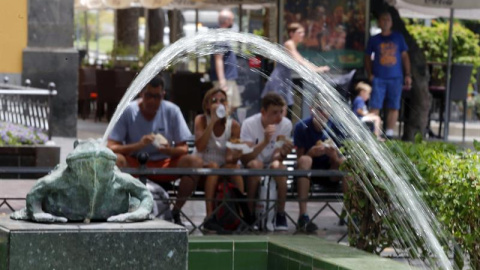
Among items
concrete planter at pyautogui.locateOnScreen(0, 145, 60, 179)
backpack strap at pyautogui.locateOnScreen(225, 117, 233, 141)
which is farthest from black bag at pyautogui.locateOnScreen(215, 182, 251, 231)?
concrete planter at pyautogui.locateOnScreen(0, 145, 60, 179)

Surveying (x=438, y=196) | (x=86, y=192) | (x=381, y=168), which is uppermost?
(x=86, y=192)

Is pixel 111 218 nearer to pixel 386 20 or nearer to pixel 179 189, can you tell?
pixel 179 189

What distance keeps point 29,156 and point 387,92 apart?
5.57 meters

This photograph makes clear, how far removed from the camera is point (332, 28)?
714 inches

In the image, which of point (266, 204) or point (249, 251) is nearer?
point (249, 251)

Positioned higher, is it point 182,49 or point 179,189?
point 182,49

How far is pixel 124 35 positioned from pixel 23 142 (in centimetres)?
1693

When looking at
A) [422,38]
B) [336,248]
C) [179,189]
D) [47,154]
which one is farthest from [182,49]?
[422,38]

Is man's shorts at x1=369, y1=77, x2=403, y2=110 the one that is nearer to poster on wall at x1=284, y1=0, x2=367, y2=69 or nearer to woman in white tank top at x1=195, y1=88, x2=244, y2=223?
poster on wall at x1=284, y1=0, x2=367, y2=69

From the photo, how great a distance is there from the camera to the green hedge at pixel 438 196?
24.1ft

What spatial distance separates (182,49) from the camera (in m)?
7.83

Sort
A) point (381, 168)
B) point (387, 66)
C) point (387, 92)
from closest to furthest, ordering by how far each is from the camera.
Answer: point (381, 168)
point (387, 66)
point (387, 92)

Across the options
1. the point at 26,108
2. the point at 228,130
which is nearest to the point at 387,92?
the point at 26,108

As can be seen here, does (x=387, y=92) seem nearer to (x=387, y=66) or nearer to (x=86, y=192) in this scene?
(x=387, y=66)
